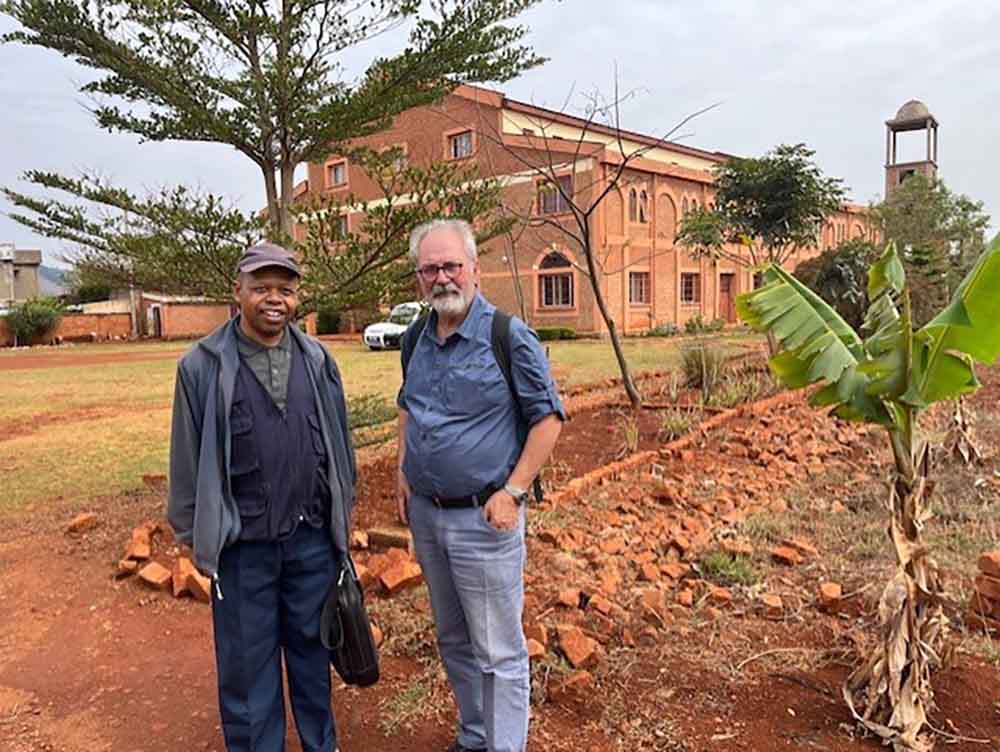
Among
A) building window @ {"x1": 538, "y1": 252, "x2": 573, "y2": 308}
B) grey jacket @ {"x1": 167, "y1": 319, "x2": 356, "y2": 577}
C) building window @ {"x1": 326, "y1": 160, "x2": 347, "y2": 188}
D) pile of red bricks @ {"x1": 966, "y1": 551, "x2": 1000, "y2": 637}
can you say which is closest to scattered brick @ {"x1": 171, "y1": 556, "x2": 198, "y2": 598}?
grey jacket @ {"x1": 167, "y1": 319, "x2": 356, "y2": 577}

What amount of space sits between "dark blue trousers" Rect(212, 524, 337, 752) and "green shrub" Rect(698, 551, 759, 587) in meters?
2.57

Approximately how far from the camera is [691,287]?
33.8 metres

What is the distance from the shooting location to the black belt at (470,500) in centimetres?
256

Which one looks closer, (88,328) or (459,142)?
(459,142)

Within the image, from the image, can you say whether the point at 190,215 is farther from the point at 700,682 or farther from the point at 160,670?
the point at 700,682

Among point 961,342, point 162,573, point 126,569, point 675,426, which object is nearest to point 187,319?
point 675,426

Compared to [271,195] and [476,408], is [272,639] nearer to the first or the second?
[476,408]

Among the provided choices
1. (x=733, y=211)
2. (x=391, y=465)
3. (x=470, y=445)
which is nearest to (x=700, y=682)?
(x=470, y=445)

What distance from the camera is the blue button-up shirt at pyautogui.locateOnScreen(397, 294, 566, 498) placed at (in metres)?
2.54

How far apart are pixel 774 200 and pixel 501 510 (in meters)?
18.2

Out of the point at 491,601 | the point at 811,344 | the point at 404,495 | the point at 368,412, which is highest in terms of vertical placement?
the point at 811,344

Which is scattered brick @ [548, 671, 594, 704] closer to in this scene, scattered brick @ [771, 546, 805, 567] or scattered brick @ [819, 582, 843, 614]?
scattered brick @ [819, 582, 843, 614]

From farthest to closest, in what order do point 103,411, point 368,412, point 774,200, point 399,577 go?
point 774,200 → point 103,411 → point 368,412 → point 399,577

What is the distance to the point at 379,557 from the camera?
15.2ft
